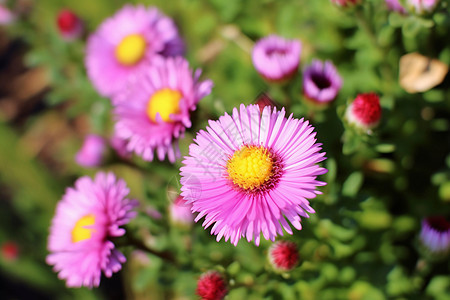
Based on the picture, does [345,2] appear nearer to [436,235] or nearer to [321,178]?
[321,178]

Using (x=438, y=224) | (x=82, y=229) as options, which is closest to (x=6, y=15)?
(x=82, y=229)

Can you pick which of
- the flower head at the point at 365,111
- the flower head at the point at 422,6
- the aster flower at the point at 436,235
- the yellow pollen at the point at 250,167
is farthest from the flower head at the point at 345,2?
the aster flower at the point at 436,235

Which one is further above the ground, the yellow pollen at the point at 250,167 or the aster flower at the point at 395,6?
the aster flower at the point at 395,6

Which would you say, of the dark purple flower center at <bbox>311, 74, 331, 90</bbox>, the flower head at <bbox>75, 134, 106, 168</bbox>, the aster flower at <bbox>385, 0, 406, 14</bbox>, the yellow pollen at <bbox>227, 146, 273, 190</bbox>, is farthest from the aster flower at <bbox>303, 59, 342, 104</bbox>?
the flower head at <bbox>75, 134, 106, 168</bbox>

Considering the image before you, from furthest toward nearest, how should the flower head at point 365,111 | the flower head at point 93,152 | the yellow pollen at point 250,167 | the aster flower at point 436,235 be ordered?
the flower head at point 93,152 < the aster flower at point 436,235 < the flower head at point 365,111 < the yellow pollen at point 250,167

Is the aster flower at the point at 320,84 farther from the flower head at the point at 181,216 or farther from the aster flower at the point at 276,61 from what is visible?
the flower head at the point at 181,216

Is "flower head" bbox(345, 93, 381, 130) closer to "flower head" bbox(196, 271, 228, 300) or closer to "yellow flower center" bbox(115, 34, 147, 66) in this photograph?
"flower head" bbox(196, 271, 228, 300)
